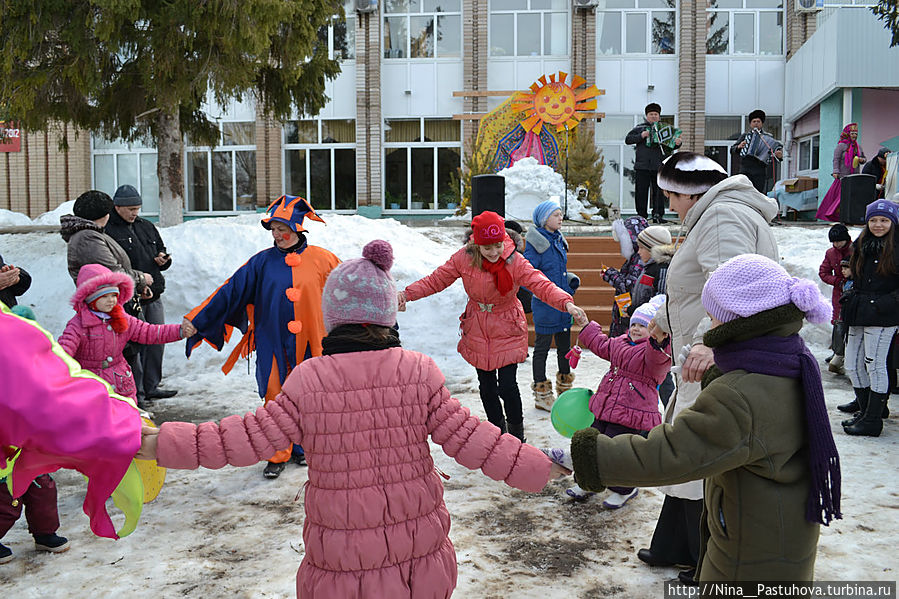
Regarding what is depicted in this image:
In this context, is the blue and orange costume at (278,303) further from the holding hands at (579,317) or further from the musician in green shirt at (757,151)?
the musician in green shirt at (757,151)

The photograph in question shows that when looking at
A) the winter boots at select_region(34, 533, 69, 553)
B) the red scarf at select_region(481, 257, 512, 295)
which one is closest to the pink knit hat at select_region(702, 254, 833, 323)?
the red scarf at select_region(481, 257, 512, 295)

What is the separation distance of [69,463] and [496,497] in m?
3.27

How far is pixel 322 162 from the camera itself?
83.3ft

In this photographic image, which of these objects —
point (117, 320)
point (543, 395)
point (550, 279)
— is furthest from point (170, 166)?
point (117, 320)

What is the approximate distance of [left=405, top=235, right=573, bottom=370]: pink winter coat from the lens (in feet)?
18.3

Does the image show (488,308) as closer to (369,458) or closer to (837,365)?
(369,458)

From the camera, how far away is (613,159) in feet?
80.8

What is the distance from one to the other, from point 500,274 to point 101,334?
269cm

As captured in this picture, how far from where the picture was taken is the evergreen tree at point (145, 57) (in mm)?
10977

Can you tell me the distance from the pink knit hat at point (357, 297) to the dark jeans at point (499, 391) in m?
3.07

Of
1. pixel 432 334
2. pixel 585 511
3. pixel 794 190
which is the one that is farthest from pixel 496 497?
pixel 794 190

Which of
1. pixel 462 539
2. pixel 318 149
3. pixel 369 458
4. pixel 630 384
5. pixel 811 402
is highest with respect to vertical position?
pixel 318 149

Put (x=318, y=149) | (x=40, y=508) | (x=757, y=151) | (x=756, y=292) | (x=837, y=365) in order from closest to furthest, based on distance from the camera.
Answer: (x=756, y=292) < (x=40, y=508) < (x=837, y=365) < (x=757, y=151) < (x=318, y=149)

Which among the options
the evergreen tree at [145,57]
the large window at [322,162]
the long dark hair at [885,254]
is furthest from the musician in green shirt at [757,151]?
the large window at [322,162]
